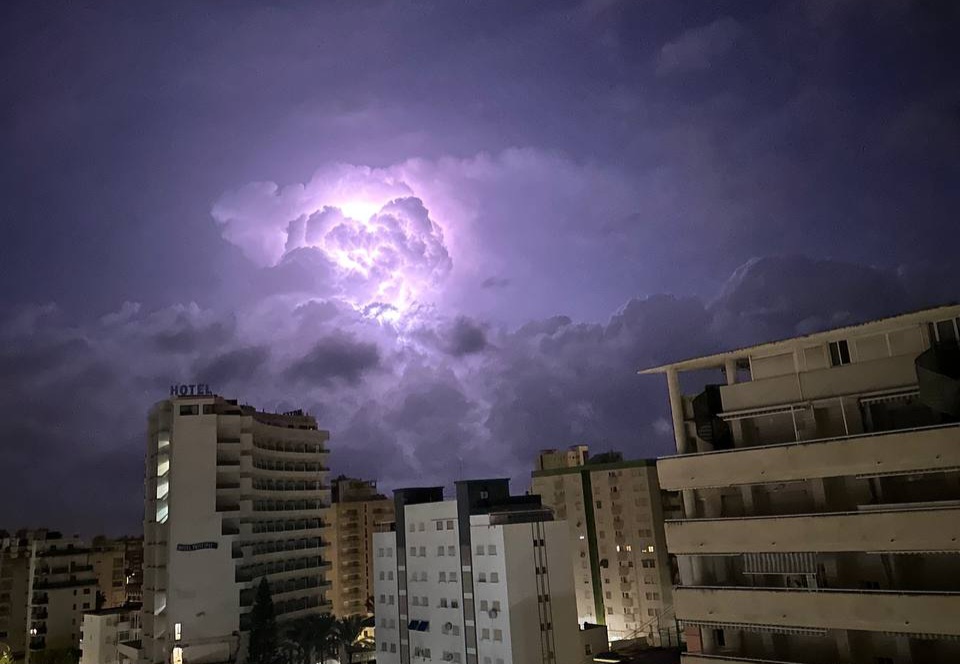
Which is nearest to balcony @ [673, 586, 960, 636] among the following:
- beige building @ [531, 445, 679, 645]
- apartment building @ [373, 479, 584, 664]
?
apartment building @ [373, 479, 584, 664]

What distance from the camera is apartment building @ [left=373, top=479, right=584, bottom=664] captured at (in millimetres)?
49750

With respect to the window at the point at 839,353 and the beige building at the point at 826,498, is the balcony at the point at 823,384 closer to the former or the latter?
the beige building at the point at 826,498

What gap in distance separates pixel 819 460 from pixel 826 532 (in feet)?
7.32

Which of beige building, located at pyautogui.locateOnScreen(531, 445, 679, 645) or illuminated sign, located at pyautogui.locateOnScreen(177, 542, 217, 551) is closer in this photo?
illuminated sign, located at pyautogui.locateOnScreen(177, 542, 217, 551)

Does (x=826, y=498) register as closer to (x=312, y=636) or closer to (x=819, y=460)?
(x=819, y=460)

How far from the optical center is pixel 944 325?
856 inches

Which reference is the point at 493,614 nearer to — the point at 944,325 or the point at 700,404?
the point at 700,404

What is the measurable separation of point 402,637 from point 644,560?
2816 cm

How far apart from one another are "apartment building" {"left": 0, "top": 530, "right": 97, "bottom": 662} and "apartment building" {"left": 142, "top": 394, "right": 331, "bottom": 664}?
36.5 m

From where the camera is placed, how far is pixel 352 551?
4166 inches

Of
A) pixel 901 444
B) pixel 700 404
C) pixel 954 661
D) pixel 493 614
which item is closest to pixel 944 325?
pixel 901 444

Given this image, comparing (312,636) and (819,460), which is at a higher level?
(819,460)

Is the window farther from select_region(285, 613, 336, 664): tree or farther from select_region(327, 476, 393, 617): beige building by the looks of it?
select_region(327, 476, 393, 617): beige building

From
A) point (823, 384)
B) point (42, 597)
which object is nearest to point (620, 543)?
point (823, 384)
